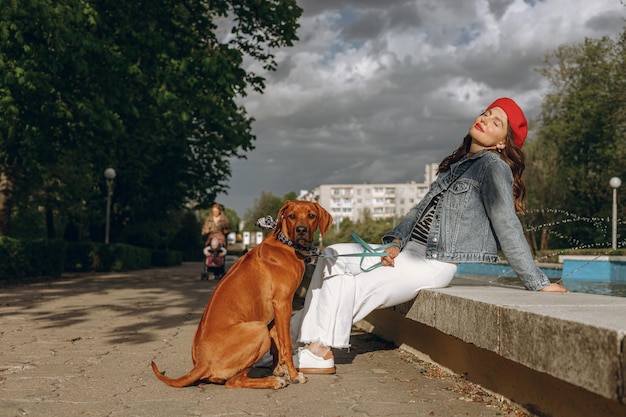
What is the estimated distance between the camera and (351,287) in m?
4.70

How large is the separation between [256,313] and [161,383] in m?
0.97

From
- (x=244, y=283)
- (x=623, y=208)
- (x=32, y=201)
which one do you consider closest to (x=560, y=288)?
(x=244, y=283)

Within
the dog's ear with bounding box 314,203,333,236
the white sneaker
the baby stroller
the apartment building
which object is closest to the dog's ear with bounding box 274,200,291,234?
the dog's ear with bounding box 314,203,333,236

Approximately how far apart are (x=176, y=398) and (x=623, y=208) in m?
35.9

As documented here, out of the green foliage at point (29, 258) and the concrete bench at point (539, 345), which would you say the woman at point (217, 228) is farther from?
the concrete bench at point (539, 345)

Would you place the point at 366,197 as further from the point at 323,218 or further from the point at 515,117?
the point at 323,218

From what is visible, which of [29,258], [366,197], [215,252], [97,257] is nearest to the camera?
[29,258]

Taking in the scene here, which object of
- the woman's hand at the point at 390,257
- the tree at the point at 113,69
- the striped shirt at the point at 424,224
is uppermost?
the tree at the point at 113,69

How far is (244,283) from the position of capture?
4.39m

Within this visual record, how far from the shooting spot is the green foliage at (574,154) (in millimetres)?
42531

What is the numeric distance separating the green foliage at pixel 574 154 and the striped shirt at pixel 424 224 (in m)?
38.1

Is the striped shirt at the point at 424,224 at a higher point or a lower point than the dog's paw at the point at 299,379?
higher

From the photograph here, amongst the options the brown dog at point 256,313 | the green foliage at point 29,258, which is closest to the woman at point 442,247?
Result: the brown dog at point 256,313

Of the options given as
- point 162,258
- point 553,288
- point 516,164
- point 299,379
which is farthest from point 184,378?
point 162,258
